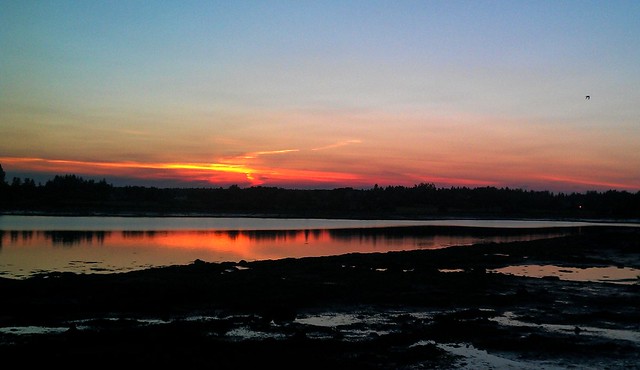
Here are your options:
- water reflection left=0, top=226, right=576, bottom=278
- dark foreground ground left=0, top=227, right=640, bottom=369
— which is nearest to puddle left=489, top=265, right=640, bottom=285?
dark foreground ground left=0, top=227, right=640, bottom=369

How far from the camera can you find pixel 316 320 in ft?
46.5

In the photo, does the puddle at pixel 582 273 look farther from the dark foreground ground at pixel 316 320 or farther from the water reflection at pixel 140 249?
the water reflection at pixel 140 249

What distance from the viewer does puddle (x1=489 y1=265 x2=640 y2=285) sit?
2358 centimetres

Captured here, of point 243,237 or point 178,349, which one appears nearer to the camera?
point 178,349

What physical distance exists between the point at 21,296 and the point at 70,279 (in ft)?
8.74

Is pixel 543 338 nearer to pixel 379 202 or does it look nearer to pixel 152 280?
pixel 152 280

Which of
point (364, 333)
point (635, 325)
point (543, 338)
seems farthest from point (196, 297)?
point (635, 325)

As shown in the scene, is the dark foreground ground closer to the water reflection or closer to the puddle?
the puddle

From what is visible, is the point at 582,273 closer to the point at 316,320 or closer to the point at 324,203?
the point at 316,320

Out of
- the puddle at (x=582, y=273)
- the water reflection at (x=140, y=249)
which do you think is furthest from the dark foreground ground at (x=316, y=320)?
the water reflection at (x=140, y=249)

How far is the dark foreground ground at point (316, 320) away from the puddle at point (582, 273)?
7.38 feet

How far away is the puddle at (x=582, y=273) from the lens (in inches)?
928

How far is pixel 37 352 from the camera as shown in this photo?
990 cm

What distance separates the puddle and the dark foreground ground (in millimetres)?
2250
